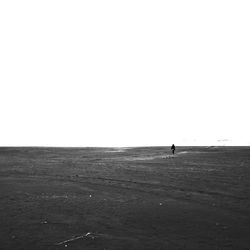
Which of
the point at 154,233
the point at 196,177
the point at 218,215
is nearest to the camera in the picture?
the point at 154,233

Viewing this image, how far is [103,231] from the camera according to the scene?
41.2 feet

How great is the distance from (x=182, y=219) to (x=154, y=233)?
87.9 inches

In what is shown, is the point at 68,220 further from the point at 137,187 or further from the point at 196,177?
the point at 196,177

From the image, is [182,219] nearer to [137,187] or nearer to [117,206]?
[117,206]

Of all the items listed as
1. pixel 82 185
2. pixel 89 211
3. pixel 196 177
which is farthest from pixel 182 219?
pixel 196 177

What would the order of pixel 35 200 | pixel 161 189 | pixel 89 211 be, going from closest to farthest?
1. pixel 89 211
2. pixel 35 200
3. pixel 161 189

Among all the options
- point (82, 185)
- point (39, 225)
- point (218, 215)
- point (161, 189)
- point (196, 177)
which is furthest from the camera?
point (196, 177)

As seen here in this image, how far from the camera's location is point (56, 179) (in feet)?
87.2

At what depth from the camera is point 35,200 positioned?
18.4 metres

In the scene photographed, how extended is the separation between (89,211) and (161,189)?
21.4ft

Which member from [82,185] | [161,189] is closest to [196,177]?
[161,189]

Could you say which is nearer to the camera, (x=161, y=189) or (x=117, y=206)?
(x=117, y=206)

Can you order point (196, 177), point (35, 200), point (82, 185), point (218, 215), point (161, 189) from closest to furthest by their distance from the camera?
point (218, 215), point (35, 200), point (161, 189), point (82, 185), point (196, 177)

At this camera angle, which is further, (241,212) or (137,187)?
(137,187)
